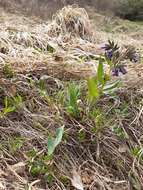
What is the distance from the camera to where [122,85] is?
6.10 ft

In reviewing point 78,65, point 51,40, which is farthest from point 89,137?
point 51,40

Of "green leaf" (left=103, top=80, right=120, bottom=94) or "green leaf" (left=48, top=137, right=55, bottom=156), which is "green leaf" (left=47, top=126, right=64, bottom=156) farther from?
"green leaf" (left=103, top=80, right=120, bottom=94)

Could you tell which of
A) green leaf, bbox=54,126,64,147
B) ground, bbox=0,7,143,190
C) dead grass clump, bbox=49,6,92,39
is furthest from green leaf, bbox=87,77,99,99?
dead grass clump, bbox=49,6,92,39

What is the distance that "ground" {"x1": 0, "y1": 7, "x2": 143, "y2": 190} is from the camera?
149 centimetres

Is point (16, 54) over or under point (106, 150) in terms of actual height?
over

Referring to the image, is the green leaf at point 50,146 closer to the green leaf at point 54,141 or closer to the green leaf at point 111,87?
the green leaf at point 54,141

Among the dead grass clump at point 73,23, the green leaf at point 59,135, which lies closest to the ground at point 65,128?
the green leaf at point 59,135

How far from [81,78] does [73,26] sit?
66.6 inches

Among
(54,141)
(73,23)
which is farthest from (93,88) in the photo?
(73,23)

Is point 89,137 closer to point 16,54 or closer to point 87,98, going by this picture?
point 87,98

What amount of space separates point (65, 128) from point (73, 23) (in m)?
2.06

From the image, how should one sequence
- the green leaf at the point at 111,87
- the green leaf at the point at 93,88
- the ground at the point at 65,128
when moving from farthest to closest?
the green leaf at the point at 111,87, the green leaf at the point at 93,88, the ground at the point at 65,128

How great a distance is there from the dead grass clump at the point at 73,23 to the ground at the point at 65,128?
1447 millimetres

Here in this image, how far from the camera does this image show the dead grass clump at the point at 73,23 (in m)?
3.49
